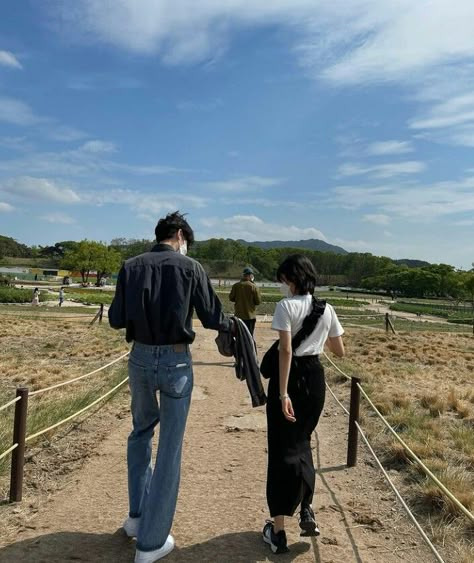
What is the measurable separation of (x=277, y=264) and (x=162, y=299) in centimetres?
12251

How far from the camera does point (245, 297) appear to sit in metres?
9.29

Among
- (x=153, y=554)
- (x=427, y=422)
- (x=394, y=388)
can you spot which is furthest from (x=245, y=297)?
(x=153, y=554)

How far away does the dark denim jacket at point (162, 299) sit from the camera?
295 cm

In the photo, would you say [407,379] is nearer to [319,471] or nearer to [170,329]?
[319,471]

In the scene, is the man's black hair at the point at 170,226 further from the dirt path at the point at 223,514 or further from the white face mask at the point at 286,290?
the dirt path at the point at 223,514

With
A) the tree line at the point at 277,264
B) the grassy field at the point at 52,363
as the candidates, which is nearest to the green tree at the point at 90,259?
the tree line at the point at 277,264

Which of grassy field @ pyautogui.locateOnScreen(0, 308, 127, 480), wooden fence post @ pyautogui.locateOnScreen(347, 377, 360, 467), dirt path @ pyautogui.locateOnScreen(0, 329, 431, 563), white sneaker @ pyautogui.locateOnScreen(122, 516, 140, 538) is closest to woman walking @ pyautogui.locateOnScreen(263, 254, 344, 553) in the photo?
dirt path @ pyautogui.locateOnScreen(0, 329, 431, 563)

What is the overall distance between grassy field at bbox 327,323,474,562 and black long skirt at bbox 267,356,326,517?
1.14 m

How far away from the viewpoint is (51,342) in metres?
15.6

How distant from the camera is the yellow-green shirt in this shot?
9227 millimetres

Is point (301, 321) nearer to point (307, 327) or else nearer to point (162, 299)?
point (307, 327)

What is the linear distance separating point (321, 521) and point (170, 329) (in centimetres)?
199

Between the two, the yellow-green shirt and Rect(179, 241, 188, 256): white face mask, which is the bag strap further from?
the yellow-green shirt

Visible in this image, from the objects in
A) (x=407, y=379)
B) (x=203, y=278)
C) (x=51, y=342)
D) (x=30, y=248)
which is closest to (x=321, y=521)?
(x=203, y=278)
